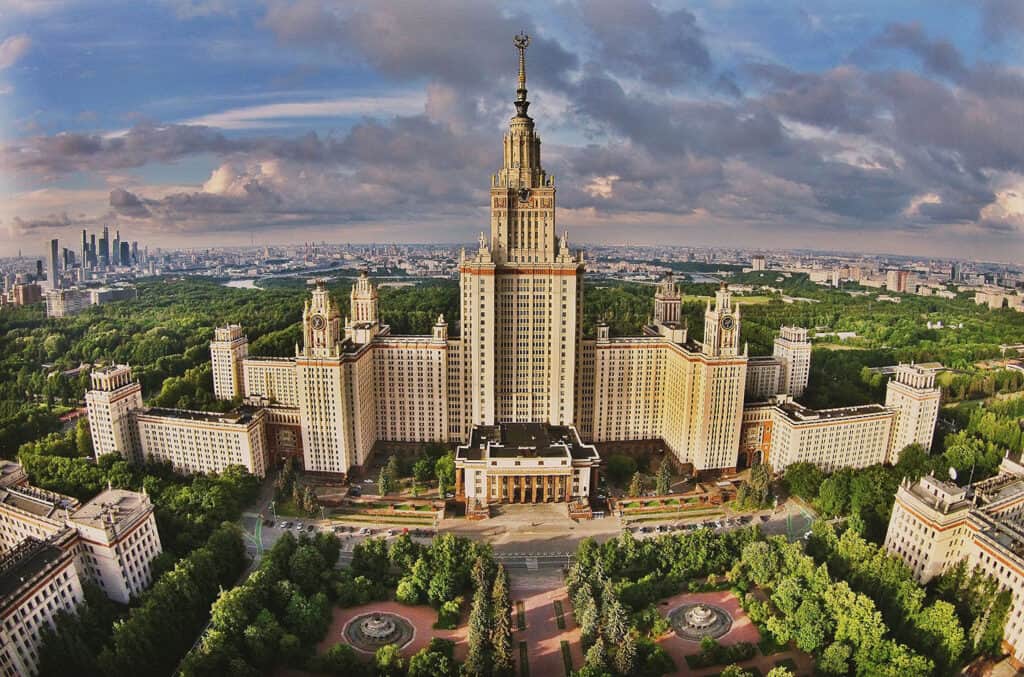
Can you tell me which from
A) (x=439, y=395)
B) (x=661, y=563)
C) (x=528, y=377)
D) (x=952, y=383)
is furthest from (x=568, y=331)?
(x=952, y=383)

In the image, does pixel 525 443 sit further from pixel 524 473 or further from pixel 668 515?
pixel 668 515

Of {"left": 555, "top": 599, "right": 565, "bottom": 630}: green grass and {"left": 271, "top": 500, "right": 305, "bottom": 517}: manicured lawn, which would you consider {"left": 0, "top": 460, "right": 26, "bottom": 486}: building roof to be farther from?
{"left": 555, "top": 599, "right": 565, "bottom": 630}: green grass

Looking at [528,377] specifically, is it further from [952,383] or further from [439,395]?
[952,383]

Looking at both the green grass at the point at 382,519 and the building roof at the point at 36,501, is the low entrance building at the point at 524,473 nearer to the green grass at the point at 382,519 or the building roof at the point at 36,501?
the green grass at the point at 382,519

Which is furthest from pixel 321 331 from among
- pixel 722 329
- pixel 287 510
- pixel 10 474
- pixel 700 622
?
pixel 700 622

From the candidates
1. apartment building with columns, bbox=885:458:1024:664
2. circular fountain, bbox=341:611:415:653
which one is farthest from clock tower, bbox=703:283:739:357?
circular fountain, bbox=341:611:415:653

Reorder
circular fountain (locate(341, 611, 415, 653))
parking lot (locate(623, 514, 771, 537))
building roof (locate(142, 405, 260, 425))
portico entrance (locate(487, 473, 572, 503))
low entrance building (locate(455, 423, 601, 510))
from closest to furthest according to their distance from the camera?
circular fountain (locate(341, 611, 415, 653)) < parking lot (locate(623, 514, 771, 537)) < low entrance building (locate(455, 423, 601, 510)) < portico entrance (locate(487, 473, 572, 503)) < building roof (locate(142, 405, 260, 425))

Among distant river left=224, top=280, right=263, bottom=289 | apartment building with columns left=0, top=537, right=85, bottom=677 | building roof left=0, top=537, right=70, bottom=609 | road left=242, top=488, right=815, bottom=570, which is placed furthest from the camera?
distant river left=224, top=280, right=263, bottom=289
